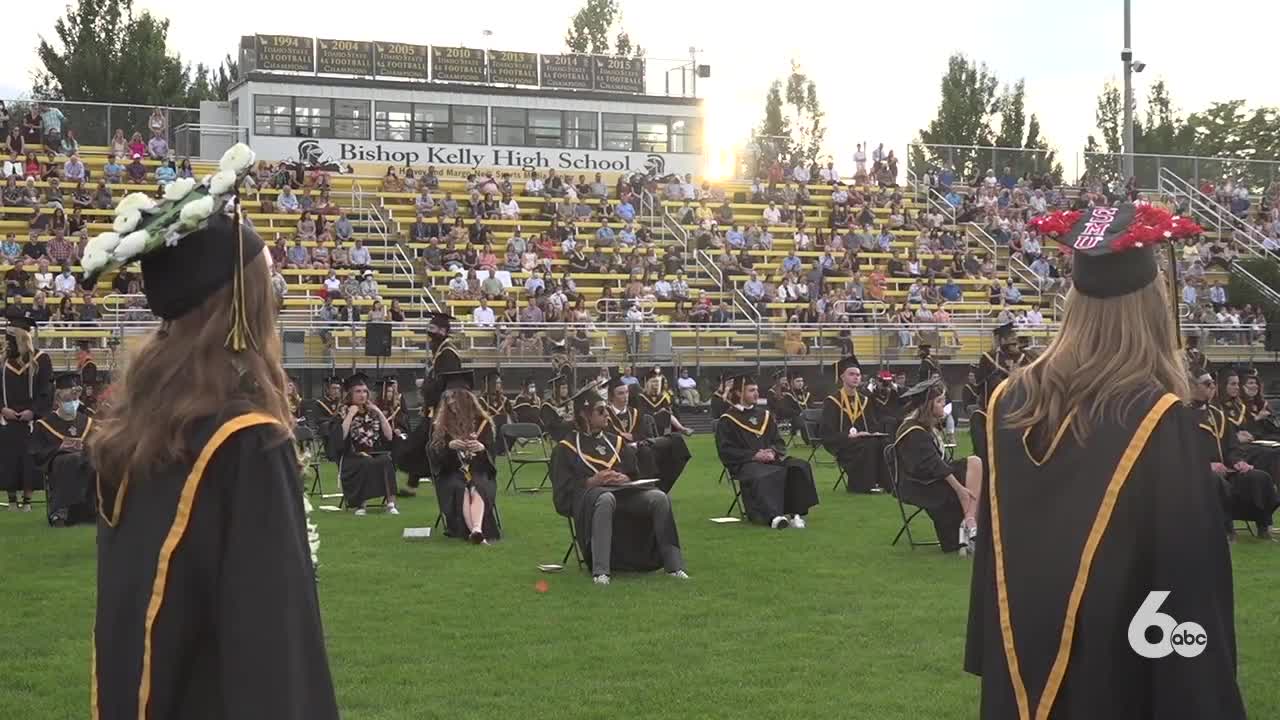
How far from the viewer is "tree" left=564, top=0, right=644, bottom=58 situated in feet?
213

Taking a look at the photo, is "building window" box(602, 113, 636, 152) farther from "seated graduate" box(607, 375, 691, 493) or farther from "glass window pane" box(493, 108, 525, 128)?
"seated graduate" box(607, 375, 691, 493)

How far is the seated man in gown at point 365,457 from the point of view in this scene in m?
18.1

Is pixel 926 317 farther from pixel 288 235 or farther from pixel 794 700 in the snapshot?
pixel 794 700

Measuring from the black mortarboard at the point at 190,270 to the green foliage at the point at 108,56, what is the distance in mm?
55029

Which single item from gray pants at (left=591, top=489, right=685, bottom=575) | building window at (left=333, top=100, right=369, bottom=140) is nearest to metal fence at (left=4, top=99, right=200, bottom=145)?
building window at (left=333, top=100, right=369, bottom=140)

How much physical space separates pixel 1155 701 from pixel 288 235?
3159 centimetres

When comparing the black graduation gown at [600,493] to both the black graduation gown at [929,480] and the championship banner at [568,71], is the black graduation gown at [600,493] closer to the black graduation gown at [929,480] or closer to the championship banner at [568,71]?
the black graduation gown at [929,480]

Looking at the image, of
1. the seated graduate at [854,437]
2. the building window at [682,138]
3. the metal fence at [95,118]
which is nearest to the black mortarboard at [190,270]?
the seated graduate at [854,437]

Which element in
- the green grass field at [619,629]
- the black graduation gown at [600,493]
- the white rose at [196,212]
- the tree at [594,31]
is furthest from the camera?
the tree at [594,31]

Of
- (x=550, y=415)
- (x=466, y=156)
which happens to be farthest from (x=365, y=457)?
(x=466, y=156)

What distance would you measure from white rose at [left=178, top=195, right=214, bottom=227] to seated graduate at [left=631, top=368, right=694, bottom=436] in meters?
19.1

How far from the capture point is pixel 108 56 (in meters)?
56.1

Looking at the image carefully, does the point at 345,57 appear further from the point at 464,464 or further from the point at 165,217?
the point at 165,217

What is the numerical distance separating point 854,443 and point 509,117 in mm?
24184
